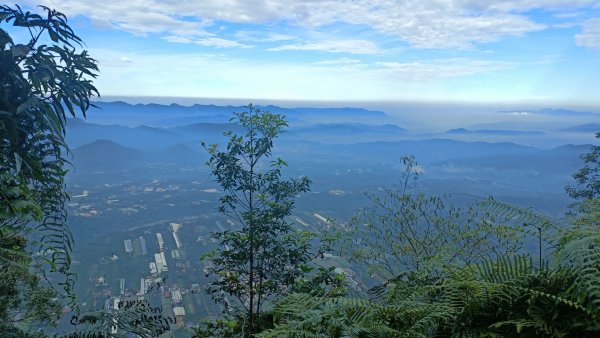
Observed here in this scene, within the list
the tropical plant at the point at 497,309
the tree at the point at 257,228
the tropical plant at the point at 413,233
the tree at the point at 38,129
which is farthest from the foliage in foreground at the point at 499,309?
the tropical plant at the point at 413,233

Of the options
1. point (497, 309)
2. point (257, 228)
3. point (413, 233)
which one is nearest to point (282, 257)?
point (257, 228)

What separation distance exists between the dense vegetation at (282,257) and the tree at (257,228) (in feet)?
0.06

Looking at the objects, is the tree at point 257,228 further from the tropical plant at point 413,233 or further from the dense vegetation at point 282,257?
the tropical plant at point 413,233

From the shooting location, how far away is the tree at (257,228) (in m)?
4.42

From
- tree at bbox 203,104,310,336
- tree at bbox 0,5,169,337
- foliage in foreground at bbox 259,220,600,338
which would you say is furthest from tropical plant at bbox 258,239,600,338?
tree at bbox 203,104,310,336

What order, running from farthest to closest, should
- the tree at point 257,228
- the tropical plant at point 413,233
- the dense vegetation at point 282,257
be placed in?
the tropical plant at point 413,233 → the tree at point 257,228 → the dense vegetation at point 282,257

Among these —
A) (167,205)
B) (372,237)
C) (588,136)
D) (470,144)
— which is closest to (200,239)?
(167,205)

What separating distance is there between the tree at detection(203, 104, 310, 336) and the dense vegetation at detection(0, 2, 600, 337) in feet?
0.06

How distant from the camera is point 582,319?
136 centimetres

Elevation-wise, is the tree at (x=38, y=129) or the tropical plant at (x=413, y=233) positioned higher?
the tree at (x=38, y=129)

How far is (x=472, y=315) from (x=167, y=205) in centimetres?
5518

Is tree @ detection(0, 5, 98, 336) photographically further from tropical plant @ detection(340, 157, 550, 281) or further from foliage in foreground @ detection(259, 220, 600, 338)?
tropical plant @ detection(340, 157, 550, 281)

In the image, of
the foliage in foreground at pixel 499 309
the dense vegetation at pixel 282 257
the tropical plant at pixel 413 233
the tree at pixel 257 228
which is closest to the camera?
the foliage in foreground at pixel 499 309

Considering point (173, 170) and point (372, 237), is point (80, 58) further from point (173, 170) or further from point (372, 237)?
point (173, 170)
